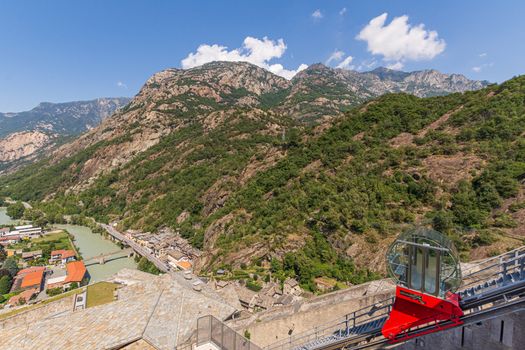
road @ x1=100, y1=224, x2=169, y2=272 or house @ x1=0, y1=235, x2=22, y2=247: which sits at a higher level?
road @ x1=100, y1=224, x2=169, y2=272

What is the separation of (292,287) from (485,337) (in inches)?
734

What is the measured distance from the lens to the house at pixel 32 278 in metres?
39.4

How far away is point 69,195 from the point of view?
10262 centimetres

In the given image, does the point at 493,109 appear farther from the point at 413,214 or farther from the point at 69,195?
the point at 69,195

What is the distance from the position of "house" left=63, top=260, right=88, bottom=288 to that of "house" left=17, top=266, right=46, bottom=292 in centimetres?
352

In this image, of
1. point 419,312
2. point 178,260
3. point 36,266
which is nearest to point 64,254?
point 36,266

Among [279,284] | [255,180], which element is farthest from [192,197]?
[279,284]

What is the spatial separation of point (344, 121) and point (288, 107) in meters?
90.9

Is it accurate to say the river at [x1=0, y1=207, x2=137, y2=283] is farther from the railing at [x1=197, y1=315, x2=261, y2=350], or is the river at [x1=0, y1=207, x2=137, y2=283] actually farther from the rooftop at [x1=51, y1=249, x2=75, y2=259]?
the railing at [x1=197, y1=315, x2=261, y2=350]

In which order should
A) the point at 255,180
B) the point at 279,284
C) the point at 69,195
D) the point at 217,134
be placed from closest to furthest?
the point at 279,284
the point at 255,180
the point at 217,134
the point at 69,195

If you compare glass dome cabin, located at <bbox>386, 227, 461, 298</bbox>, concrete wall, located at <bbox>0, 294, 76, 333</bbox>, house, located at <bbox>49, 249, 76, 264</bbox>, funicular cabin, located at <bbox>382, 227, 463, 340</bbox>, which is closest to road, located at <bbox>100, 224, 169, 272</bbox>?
house, located at <bbox>49, 249, 76, 264</bbox>

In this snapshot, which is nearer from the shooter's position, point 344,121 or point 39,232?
point 344,121

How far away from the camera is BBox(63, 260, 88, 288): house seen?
39644 mm

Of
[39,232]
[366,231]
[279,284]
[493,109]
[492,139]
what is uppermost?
[493,109]
